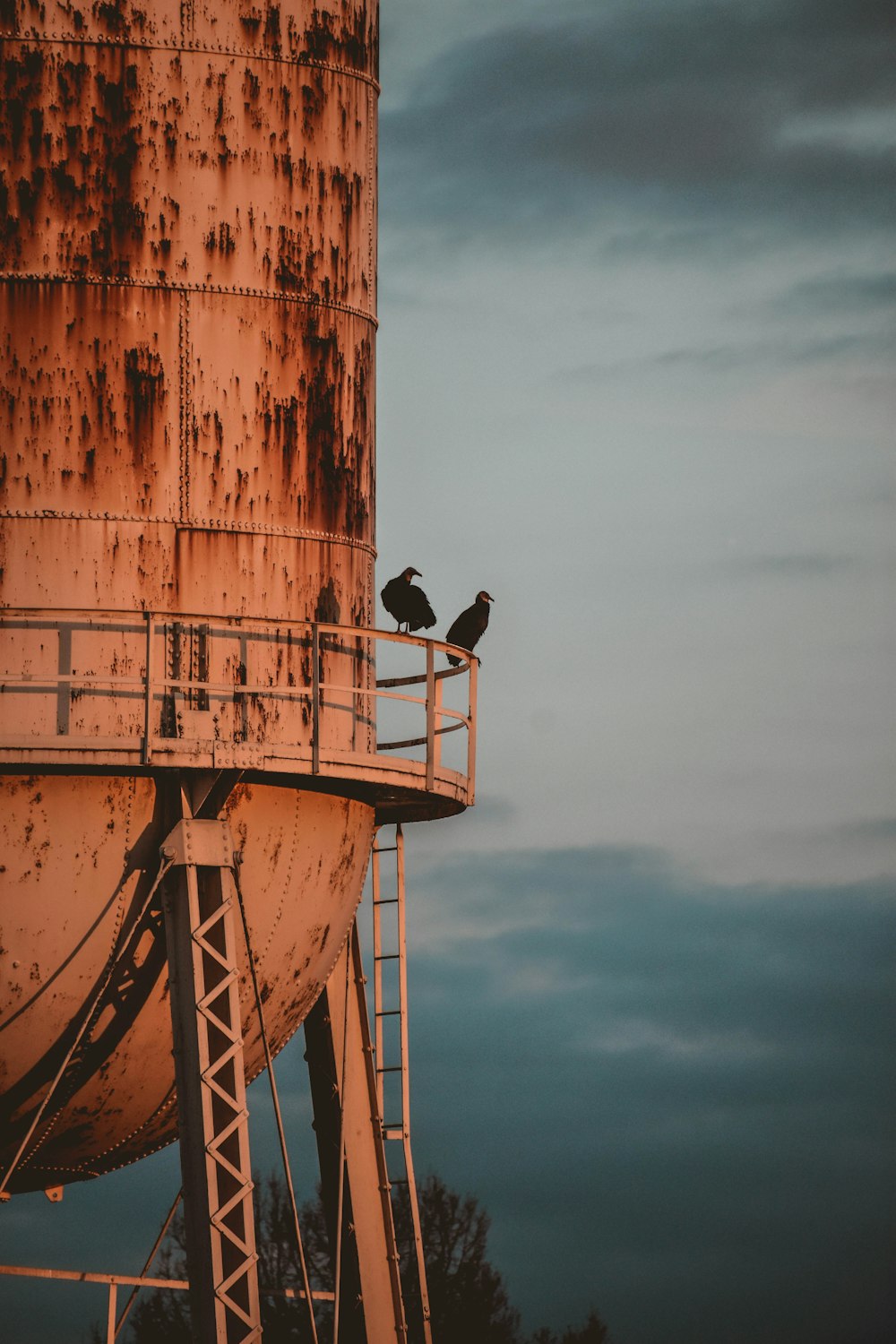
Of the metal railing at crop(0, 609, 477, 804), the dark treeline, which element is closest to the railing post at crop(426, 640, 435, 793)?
the metal railing at crop(0, 609, 477, 804)

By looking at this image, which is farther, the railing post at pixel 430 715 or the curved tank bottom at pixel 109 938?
the railing post at pixel 430 715

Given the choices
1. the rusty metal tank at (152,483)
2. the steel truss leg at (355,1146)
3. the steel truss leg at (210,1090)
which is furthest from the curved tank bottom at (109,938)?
the steel truss leg at (355,1146)

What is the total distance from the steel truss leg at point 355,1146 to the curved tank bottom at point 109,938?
239cm

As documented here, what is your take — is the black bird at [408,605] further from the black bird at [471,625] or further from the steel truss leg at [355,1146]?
the steel truss leg at [355,1146]

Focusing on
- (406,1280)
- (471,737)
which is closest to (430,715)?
(471,737)

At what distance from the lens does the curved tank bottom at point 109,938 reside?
1758cm

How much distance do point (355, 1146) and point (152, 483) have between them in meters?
6.52

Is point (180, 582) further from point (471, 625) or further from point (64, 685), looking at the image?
point (471, 625)

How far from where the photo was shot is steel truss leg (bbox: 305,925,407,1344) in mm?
21547

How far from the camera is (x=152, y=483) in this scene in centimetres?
1823

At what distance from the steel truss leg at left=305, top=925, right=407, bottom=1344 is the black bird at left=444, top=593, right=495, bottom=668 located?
2.63 m

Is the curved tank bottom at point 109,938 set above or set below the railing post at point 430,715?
below

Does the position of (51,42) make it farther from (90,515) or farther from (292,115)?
(90,515)

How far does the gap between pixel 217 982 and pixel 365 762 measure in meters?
1.93
